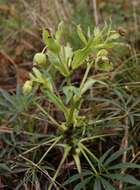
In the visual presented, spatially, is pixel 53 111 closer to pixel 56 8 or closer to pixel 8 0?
pixel 56 8

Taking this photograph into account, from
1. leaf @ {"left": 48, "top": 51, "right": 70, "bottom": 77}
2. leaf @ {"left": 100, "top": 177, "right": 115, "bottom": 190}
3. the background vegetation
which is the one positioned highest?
leaf @ {"left": 48, "top": 51, "right": 70, "bottom": 77}

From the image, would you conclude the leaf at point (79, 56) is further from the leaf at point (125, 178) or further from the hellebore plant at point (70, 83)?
Answer: the leaf at point (125, 178)

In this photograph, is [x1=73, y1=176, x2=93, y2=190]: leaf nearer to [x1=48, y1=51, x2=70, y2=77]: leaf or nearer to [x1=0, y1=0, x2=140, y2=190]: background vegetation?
[x1=0, y1=0, x2=140, y2=190]: background vegetation

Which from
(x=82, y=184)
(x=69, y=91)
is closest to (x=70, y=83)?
(x=69, y=91)

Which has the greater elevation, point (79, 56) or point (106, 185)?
point (79, 56)

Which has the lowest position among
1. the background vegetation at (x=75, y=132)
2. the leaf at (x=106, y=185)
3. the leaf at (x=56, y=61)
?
the leaf at (x=106, y=185)

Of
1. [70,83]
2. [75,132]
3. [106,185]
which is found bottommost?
[106,185]

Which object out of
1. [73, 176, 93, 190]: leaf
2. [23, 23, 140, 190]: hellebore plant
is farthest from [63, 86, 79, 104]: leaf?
[73, 176, 93, 190]: leaf

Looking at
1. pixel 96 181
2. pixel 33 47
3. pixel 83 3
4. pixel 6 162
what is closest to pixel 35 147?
pixel 6 162

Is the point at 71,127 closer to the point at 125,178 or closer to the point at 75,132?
the point at 75,132

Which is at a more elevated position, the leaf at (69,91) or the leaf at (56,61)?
the leaf at (56,61)

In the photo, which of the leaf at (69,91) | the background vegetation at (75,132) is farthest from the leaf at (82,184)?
the leaf at (69,91)
